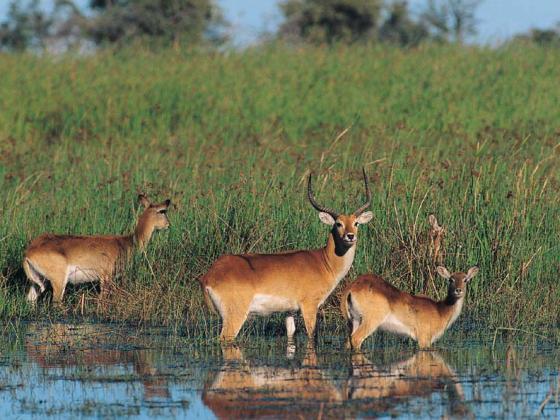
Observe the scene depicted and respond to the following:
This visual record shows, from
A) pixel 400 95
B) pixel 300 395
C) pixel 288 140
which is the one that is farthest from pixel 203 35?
pixel 300 395

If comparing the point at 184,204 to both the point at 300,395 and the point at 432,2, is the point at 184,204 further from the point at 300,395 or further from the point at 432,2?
the point at 432,2

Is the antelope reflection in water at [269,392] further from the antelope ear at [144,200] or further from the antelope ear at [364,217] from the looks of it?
the antelope ear at [144,200]

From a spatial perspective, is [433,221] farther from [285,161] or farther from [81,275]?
[285,161]

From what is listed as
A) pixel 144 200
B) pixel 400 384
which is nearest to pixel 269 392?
pixel 400 384

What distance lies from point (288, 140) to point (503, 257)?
8.75 metres

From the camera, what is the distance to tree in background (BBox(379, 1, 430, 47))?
40.4m

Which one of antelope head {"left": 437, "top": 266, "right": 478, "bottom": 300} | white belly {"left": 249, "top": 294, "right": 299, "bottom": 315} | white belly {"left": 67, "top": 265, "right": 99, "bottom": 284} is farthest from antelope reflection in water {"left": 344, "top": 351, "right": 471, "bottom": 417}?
white belly {"left": 67, "top": 265, "right": 99, "bottom": 284}

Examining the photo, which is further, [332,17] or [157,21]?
[332,17]

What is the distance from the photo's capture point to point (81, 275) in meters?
12.5

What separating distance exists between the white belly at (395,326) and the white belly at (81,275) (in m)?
3.82

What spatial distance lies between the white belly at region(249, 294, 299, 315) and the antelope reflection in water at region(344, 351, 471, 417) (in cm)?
102

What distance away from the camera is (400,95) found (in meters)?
22.6

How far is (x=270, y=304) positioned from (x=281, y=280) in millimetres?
219

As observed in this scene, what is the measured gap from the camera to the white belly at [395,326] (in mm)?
9695
